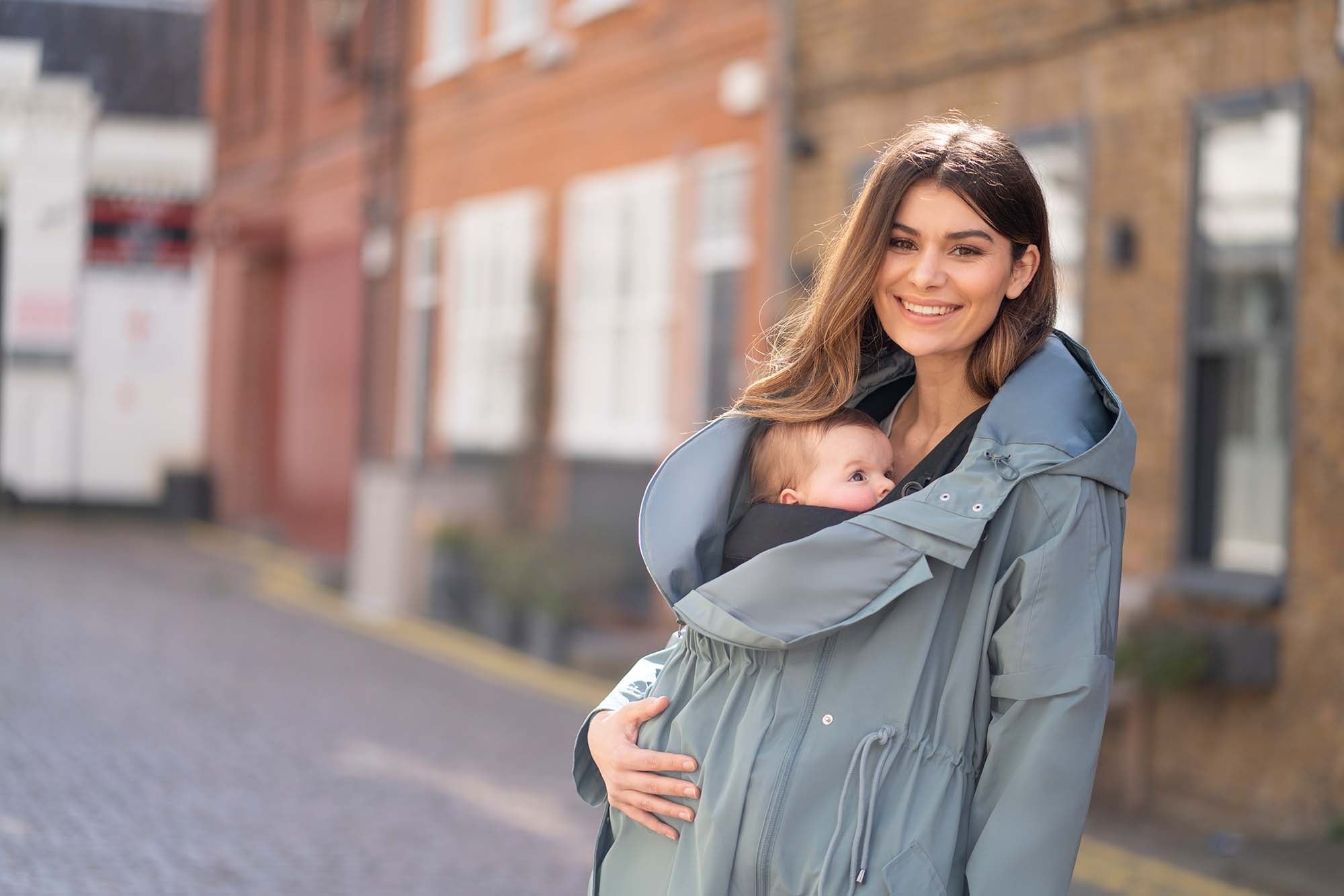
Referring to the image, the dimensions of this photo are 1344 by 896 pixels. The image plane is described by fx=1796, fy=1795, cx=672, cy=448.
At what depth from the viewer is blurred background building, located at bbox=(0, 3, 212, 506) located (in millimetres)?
25938

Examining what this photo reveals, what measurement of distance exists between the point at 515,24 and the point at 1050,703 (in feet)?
48.9

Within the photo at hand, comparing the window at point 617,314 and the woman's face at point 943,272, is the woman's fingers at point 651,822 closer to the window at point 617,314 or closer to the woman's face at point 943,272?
the woman's face at point 943,272

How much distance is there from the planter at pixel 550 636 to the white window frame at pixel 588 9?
4963 mm

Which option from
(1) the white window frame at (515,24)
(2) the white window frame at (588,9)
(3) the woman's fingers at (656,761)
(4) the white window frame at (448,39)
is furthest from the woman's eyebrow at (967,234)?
(4) the white window frame at (448,39)

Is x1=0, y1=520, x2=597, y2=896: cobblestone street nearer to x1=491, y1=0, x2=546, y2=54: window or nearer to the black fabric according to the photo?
the black fabric

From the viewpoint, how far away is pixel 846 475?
2680 millimetres

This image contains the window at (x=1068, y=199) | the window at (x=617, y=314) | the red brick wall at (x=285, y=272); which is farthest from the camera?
the red brick wall at (x=285, y=272)

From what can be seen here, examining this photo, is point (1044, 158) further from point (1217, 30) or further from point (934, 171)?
point (934, 171)

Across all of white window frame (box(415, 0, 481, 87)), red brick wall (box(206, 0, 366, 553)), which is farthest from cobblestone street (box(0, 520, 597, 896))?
red brick wall (box(206, 0, 366, 553))

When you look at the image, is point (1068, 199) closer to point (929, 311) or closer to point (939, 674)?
point (929, 311)

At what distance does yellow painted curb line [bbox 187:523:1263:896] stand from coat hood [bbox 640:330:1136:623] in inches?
176

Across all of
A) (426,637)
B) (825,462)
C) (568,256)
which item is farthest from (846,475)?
(568,256)

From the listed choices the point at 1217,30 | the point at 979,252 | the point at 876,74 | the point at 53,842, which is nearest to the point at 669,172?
the point at 876,74

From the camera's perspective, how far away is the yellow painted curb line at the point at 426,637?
11656 millimetres
